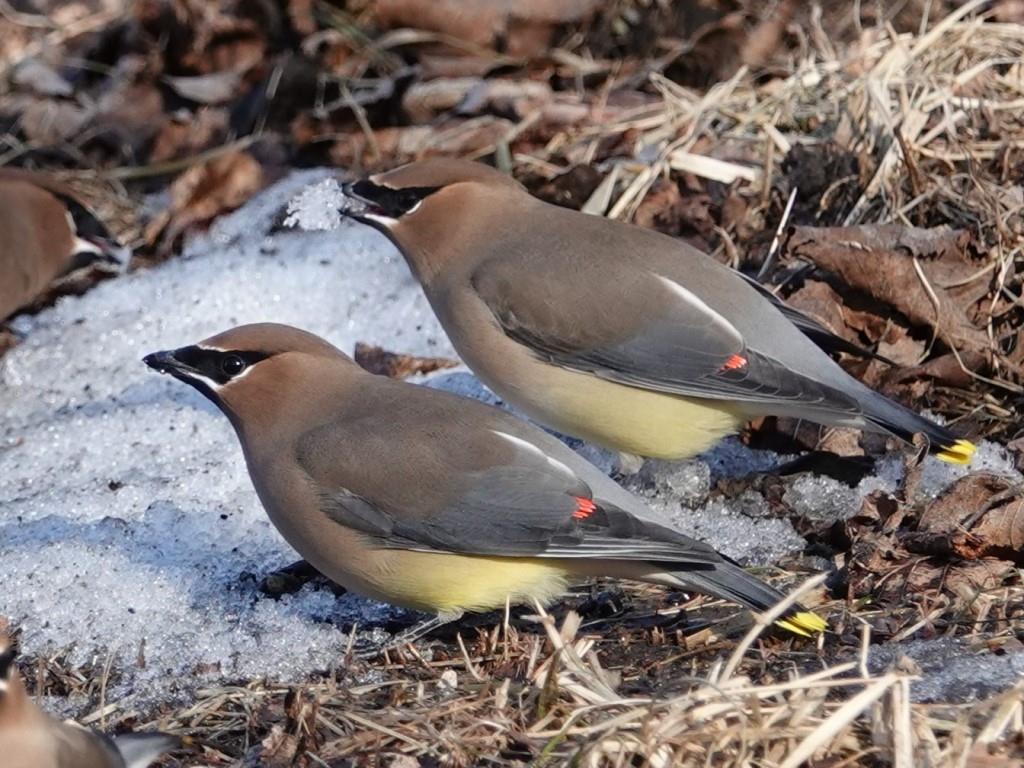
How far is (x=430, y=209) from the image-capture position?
4719 millimetres

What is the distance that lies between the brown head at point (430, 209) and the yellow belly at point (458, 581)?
1175mm

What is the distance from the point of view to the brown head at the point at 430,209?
4.71 m

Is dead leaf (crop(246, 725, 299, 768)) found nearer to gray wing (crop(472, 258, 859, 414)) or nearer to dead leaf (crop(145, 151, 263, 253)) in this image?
gray wing (crop(472, 258, 859, 414))

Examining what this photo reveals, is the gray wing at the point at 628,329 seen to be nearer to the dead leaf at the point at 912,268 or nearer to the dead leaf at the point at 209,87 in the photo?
the dead leaf at the point at 912,268

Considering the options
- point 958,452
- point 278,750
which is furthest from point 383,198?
point 278,750

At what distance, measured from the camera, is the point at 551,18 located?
→ 7.21 m

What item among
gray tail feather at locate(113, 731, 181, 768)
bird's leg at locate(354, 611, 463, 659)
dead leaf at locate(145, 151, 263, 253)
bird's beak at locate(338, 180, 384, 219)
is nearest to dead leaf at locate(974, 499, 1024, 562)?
bird's leg at locate(354, 611, 463, 659)

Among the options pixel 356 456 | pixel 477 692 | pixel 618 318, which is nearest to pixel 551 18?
pixel 618 318

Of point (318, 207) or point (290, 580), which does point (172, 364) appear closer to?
point (290, 580)

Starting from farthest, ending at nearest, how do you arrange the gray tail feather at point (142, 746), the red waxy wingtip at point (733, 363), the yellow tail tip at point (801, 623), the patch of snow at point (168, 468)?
the red waxy wingtip at point (733, 363), the patch of snow at point (168, 468), the yellow tail tip at point (801, 623), the gray tail feather at point (142, 746)

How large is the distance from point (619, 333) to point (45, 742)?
214cm

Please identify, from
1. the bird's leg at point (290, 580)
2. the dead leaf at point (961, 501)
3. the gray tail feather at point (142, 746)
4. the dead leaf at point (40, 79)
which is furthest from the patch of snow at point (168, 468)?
the dead leaf at point (40, 79)

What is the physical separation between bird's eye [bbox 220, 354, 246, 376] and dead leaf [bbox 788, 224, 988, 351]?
1.89 metres

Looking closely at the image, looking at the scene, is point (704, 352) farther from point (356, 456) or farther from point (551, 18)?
point (551, 18)
